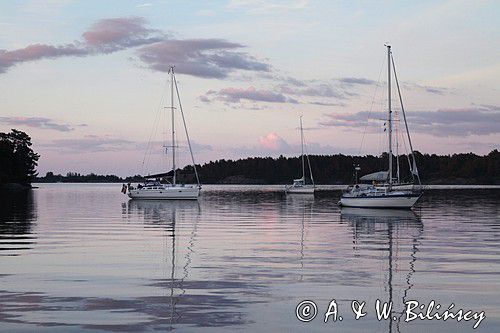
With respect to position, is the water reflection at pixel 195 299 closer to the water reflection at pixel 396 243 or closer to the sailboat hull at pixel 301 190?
the water reflection at pixel 396 243

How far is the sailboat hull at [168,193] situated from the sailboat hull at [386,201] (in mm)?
29194

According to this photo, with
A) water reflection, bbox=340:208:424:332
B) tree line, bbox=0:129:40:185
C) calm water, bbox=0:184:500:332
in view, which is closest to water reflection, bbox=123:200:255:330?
calm water, bbox=0:184:500:332

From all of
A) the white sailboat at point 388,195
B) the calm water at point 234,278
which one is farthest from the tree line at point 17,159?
the calm water at point 234,278

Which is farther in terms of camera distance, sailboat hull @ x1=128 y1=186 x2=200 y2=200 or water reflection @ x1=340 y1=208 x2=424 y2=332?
sailboat hull @ x1=128 y1=186 x2=200 y2=200

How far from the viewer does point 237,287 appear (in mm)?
18844

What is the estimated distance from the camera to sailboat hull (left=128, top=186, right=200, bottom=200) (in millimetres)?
91375

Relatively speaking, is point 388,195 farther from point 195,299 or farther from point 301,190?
A: point 301,190

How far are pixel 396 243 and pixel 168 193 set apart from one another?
64.2 meters

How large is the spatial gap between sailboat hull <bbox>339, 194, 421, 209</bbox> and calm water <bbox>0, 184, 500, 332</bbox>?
25.1m

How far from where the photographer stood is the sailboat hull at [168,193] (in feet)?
300

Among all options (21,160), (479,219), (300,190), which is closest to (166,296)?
(479,219)

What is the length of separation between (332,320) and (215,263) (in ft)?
32.1

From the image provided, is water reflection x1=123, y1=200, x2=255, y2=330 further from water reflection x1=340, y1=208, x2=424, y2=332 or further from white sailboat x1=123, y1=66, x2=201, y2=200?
white sailboat x1=123, y1=66, x2=201, y2=200

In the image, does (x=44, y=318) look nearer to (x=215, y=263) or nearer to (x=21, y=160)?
(x=215, y=263)
